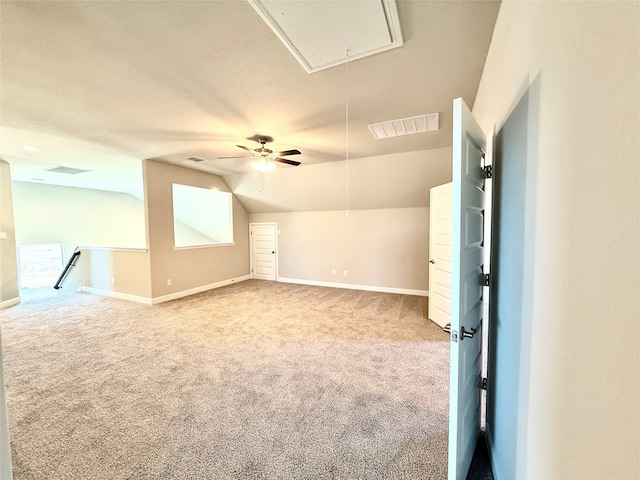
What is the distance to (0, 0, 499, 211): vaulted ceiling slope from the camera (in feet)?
5.08

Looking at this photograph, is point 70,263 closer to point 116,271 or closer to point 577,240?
point 116,271

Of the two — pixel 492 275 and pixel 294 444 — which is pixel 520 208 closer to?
pixel 492 275

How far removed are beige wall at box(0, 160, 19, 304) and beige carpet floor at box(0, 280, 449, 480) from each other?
1.02m

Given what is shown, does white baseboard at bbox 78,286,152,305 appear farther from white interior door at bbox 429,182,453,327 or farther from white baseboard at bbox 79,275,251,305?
white interior door at bbox 429,182,453,327

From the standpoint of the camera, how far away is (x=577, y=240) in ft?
2.12

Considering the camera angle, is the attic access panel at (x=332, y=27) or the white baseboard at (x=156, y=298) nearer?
the attic access panel at (x=332, y=27)

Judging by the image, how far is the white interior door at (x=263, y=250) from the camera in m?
7.01

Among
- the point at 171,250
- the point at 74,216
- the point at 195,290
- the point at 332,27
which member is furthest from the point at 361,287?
the point at 74,216

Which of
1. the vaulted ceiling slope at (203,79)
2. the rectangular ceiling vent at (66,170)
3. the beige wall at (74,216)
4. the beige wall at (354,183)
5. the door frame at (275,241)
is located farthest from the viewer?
the door frame at (275,241)

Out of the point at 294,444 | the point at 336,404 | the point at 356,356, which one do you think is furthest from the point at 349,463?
the point at 356,356

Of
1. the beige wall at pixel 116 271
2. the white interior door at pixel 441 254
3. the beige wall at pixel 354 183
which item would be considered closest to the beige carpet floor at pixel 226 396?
the white interior door at pixel 441 254

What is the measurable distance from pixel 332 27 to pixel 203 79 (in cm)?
121

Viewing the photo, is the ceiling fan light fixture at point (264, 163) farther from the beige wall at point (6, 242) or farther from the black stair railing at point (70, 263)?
the black stair railing at point (70, 263)

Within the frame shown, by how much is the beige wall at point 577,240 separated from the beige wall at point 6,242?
740 cm
